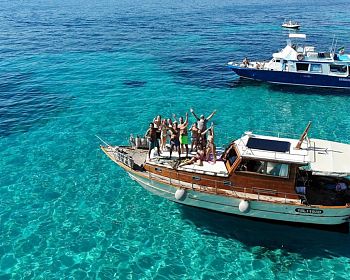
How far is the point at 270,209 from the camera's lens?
17.1m

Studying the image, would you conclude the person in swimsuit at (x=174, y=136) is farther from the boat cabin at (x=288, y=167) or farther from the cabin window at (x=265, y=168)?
the cabin window at (x=265, y=168)

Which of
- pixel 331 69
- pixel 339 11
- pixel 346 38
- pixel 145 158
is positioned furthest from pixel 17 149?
pixel 339 11

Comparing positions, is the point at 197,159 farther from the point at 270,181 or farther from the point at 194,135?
the point at 270,181

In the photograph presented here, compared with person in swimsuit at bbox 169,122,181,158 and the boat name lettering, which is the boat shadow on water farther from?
person in swimsuit at bbox 169,122,181,158

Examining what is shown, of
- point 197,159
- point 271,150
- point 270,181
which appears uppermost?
point 271,150

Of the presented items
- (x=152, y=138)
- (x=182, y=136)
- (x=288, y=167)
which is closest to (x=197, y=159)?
(x=182, y=136)

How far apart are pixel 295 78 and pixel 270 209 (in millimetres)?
23515

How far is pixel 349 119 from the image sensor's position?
29625 mm

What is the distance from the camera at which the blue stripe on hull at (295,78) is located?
117ft

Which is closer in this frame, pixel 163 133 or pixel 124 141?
pixel 163 133

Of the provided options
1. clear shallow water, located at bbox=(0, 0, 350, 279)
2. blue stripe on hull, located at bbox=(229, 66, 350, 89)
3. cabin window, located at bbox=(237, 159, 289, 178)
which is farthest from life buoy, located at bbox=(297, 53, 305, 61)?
cabin window, located at bbox=(237, 159, 289, 178)

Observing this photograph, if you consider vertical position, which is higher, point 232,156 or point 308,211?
point 232,156

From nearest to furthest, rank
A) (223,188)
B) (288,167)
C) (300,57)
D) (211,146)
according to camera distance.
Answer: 1. (288,167)
2. (223,188)
3. (211,146)
4. (300,57)

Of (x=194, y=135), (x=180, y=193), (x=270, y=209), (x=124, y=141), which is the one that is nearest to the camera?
(x=270, y=209)
